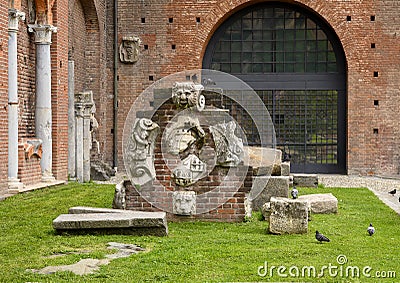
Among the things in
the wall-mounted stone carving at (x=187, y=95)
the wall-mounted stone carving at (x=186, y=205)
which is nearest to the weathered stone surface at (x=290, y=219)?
the wall-mounted stone carving at (x=186, y=205)

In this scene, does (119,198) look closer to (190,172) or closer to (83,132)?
(190,172)

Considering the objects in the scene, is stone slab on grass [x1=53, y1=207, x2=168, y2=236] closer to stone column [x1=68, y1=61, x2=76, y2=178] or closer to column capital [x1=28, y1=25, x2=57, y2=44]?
column capital [x1=28, y1=25, x2=57, y2=44]

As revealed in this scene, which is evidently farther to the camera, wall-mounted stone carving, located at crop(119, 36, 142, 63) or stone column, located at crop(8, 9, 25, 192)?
wall-mounted stone carving, located at crop(119, 36, 142, 63)

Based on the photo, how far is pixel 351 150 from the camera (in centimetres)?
1978

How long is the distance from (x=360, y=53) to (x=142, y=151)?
11.8 meters

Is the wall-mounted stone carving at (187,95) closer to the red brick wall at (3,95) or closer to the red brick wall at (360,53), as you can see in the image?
the red brick wall at (3,95)

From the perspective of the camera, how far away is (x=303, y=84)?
20.2m

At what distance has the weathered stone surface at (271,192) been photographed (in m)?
10.8

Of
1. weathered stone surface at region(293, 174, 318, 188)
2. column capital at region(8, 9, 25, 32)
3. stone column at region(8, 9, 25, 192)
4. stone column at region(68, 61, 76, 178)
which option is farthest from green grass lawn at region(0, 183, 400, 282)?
stone column at region(68, 61, 76, 178)

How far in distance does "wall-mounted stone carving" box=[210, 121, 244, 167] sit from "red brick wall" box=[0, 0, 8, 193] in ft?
12.7

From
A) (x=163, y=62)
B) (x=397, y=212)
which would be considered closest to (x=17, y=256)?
(x=397, y=212)

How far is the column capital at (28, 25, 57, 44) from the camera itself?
540 inches

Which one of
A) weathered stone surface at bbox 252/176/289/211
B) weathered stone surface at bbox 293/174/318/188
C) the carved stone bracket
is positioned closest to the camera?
weathered stone surface at bbox 252/176/289/211

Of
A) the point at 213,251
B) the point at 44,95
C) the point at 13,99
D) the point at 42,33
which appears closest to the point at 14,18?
the point at 13,99
